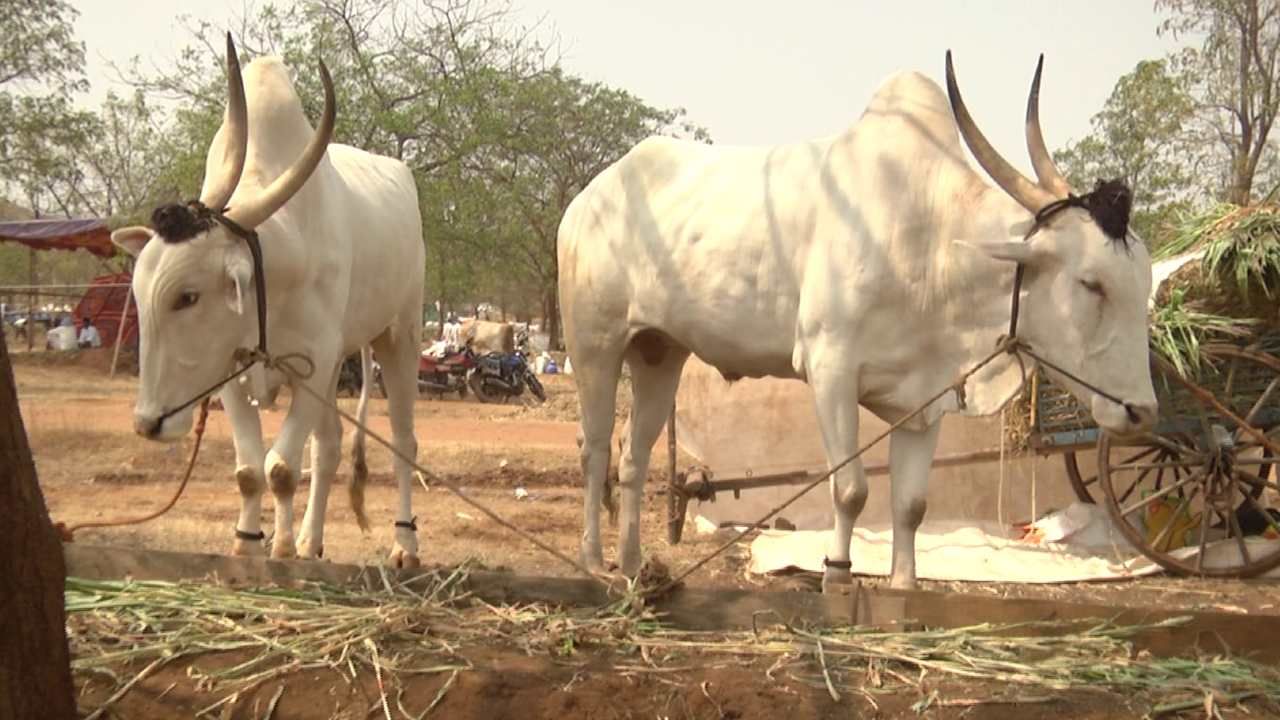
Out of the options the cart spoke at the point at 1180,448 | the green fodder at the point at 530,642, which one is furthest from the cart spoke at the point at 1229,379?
the green fodder at the point at 530,642

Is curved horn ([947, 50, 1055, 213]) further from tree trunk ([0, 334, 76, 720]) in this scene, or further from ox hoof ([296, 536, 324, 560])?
tree trunk ([0, 334, 76, 720])

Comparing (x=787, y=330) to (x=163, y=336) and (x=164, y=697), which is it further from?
(x=164, y=697)

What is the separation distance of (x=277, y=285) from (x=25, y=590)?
214 cm

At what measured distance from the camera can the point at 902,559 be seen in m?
5.19

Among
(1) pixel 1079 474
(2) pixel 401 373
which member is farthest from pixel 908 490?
(1) pixel 1079 474

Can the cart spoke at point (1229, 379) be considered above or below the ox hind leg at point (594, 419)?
above

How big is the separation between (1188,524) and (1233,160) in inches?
516

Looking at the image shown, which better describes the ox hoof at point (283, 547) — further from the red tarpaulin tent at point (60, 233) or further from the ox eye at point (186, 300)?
the red tarpaulin tent at point (60, 233)

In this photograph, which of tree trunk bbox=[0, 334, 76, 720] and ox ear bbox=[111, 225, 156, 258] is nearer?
tree trunk bbox=[0, 334, 76, 720]

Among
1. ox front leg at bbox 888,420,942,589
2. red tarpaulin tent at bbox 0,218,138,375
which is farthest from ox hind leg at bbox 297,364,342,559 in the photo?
red tarpaulin tent at bbox 0,218,138,375

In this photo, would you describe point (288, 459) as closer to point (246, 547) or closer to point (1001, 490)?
point (246, 547)

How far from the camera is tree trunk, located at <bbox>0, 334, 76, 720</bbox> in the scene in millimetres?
2822

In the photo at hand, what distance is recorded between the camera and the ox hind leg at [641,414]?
20.8ft

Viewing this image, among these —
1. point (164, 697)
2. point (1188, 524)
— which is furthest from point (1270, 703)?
point (1188, 524)
